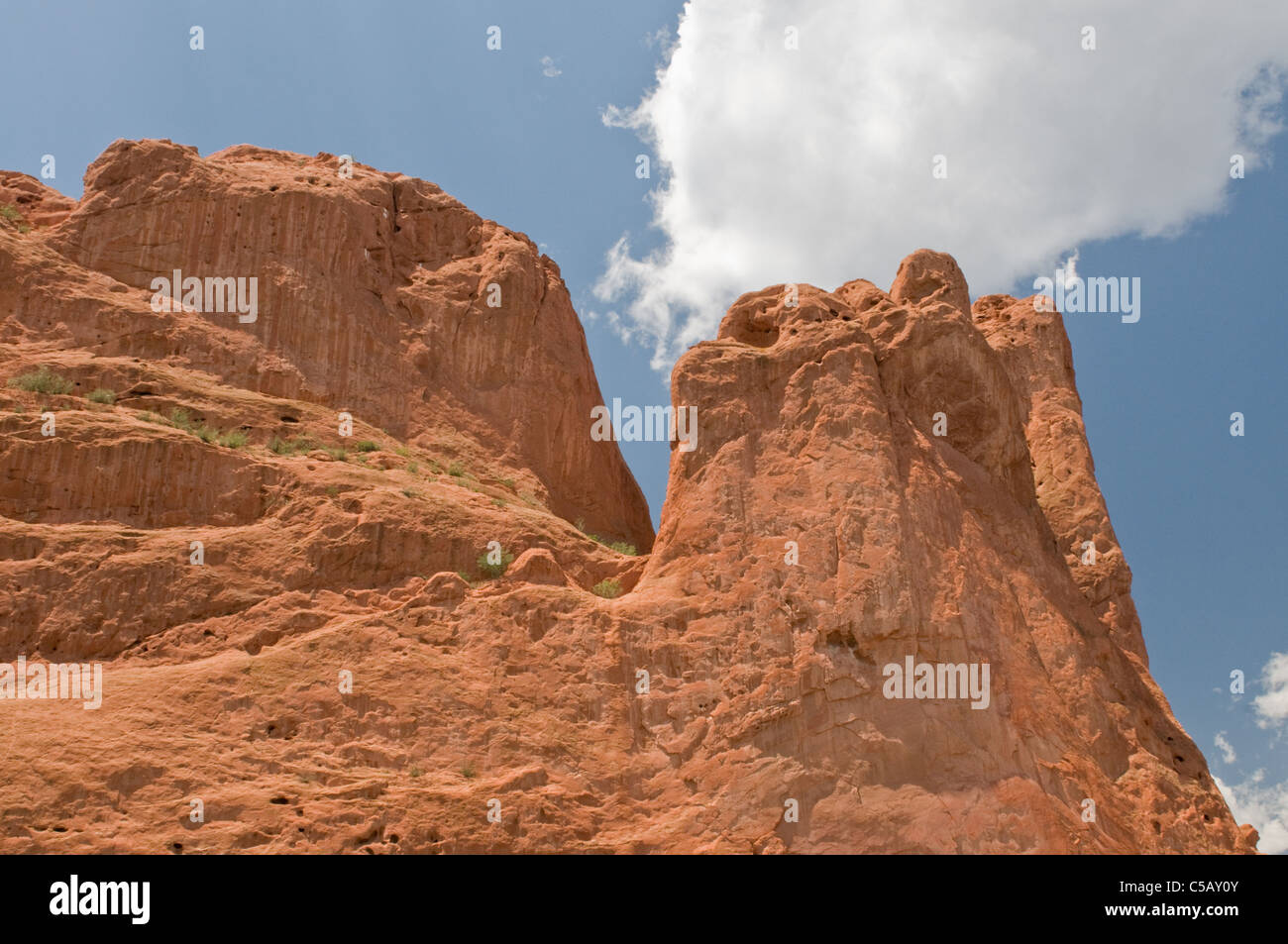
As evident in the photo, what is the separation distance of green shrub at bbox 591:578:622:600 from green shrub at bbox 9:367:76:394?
881 cm

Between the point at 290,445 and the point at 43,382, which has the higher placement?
the point at 43,382

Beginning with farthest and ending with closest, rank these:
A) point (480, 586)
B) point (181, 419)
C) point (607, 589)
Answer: point (181, 419) < point (607, 589) < point (480, 586)

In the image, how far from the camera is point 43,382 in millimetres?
20281

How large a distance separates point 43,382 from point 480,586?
771 cm

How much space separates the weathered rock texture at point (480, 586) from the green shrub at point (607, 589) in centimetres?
5

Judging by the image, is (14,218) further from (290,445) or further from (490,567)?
(490,567)

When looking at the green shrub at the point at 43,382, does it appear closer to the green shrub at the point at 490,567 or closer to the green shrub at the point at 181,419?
the green shrub at the point at 181,419

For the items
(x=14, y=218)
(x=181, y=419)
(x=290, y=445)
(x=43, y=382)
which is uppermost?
(x=14, y=218)

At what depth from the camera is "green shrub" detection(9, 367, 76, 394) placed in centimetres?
2016

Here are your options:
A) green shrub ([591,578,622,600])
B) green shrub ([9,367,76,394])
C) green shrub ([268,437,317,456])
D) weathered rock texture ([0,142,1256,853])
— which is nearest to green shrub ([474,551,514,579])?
weathered rock texture ([0,142,1256,853])

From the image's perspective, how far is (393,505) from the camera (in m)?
19.1

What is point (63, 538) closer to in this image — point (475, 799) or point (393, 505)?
point (393, 505)

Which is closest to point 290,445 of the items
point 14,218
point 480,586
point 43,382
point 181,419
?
point 181,419
